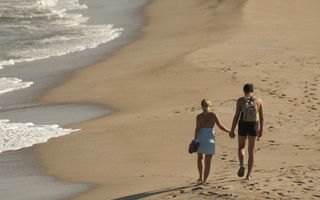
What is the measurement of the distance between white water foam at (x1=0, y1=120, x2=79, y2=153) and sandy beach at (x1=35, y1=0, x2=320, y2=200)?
1.36ft

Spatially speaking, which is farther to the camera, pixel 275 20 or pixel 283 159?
pixel 275 20

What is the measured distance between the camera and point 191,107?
1911 cm

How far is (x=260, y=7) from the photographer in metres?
36.0

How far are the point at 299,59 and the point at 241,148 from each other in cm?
1216

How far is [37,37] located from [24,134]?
17.4m

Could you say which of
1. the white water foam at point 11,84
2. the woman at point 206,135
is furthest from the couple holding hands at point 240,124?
the white water foam at point 11,84

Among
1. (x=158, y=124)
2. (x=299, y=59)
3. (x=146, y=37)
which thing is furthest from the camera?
(x=146, y=37)

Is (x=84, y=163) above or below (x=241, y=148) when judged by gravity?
below

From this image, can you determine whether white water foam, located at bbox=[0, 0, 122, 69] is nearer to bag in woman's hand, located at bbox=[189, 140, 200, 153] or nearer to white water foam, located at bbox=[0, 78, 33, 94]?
white water foam, located at bbox=[0, 78, 33, 94]

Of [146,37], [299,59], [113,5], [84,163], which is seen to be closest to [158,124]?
[84,163]

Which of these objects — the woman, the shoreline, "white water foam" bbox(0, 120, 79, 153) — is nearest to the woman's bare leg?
the woman

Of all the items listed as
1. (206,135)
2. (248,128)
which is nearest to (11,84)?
(206,135)

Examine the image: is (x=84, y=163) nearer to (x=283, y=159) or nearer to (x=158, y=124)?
(x=158, y=124)

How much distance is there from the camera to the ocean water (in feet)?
59.9
